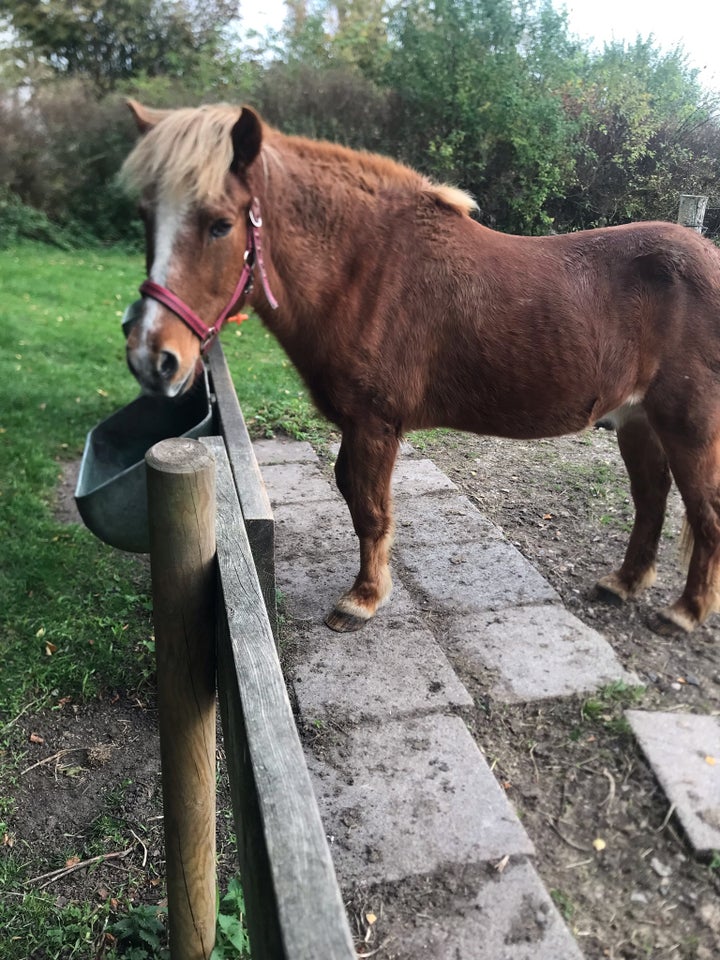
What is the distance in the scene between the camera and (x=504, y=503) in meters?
4.03

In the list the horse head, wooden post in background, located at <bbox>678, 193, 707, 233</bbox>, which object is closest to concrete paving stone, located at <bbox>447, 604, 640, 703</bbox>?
the horse head

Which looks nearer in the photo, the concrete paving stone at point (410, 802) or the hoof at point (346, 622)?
the concrete paving stone at point (410, 802)

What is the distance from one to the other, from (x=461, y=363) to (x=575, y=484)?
6.16 ft

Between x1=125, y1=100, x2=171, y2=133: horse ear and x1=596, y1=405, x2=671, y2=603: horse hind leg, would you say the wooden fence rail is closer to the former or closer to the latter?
x1=125, y1=100, x2=171, y2=133: horse ear

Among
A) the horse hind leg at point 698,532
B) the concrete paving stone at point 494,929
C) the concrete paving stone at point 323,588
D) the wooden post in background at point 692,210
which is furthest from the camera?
the wooden post in background at point 692,210

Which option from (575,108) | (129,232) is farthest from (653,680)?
(129,232)

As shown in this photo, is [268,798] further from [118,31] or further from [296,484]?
[118,31]

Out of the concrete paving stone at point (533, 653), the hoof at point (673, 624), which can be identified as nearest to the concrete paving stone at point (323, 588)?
the concrete paving stone at point (533, 653)

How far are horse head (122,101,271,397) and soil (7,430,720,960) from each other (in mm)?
1343

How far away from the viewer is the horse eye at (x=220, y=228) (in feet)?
7.43

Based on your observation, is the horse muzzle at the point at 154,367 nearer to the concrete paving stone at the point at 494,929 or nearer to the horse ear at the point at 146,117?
the horse ear at the point at 146,117

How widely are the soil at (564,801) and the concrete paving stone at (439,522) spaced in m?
0.56

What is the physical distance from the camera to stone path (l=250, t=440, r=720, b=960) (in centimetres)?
177

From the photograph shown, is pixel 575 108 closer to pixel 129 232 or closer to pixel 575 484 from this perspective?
pixel 575 484
